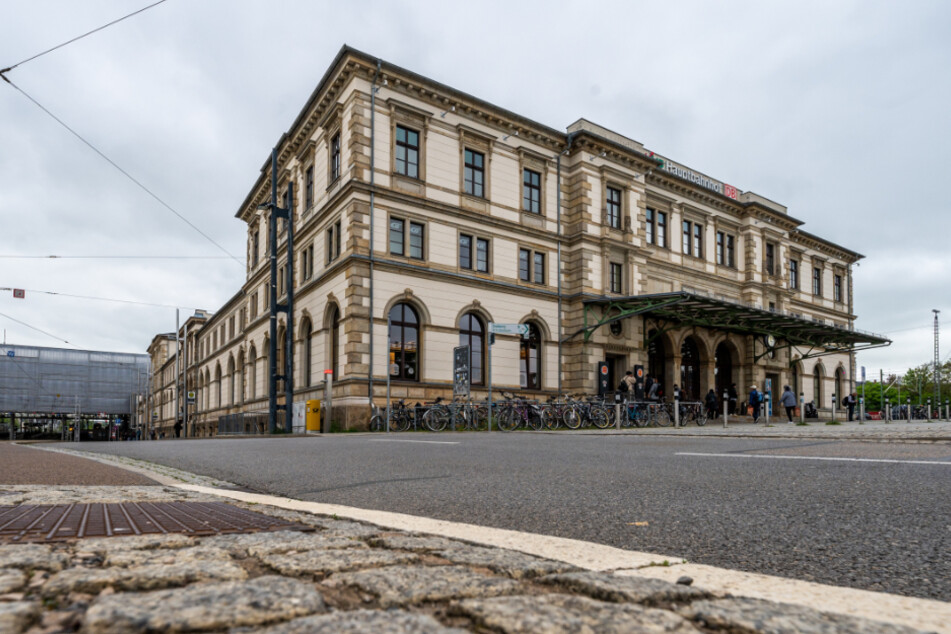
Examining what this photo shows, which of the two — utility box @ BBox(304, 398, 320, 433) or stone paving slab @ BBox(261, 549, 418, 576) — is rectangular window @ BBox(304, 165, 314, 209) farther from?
stone paving slab @ BBox(261, 549, 418, 576)

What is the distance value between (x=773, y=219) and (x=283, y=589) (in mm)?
44620

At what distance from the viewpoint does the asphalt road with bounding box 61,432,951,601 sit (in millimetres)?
2932

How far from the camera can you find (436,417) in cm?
2300

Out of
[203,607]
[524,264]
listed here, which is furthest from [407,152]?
[203,607]

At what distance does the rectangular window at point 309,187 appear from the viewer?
3116 cm

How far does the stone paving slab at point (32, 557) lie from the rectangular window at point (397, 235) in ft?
80.8

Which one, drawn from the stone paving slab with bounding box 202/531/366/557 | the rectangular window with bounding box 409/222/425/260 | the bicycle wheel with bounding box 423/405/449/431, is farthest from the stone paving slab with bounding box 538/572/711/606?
the rectangular window with bounding box 409/222/425/260

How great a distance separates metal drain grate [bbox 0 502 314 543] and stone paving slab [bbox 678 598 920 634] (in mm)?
1872

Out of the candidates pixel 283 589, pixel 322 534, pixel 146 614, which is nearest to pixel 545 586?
pixel 283 589

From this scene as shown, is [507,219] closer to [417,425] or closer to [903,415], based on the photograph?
[417,425]

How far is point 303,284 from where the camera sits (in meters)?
31.0

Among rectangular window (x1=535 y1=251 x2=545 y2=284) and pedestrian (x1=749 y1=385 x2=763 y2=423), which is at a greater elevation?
rectangular window (x1=535 y1=251 x2=545 y2=284)

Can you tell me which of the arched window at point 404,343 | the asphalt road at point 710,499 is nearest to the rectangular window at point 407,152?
the arched window at point 404,343

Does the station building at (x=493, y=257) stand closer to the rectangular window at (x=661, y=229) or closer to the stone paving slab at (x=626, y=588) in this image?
the rectangular window at (x=661, y=229)
